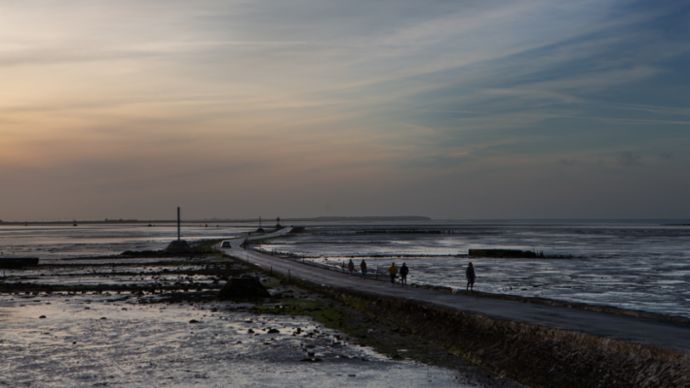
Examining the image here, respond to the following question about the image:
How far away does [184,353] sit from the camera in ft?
→ 87.3

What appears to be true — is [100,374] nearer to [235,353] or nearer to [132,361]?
[132,361]

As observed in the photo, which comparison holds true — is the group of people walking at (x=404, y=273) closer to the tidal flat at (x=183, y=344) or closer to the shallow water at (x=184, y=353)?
the tidal flat at (x=183, y=344)

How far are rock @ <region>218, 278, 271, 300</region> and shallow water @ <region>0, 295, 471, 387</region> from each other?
6.06 meters

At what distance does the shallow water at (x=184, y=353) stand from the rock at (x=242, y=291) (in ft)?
19.9

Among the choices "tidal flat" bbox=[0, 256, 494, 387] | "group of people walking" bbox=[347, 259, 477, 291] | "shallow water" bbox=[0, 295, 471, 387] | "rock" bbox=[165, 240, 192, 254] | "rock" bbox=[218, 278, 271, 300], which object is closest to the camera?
"shallow water" bbox=[0, 295, 471, 387]

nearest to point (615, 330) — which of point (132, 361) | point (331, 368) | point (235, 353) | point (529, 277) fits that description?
point (331, 368)

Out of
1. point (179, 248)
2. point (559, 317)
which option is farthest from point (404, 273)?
point (179, 248)

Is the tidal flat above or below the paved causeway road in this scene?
below

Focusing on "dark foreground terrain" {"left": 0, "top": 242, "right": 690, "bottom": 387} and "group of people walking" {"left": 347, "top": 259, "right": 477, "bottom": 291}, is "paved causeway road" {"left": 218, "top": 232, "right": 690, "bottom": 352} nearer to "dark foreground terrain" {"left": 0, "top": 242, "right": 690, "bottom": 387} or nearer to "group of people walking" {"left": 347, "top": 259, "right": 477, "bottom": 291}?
"group of people walking" {"left": 347, "top": 259, "right": 477, "bottom": 291}

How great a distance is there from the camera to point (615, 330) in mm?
23750

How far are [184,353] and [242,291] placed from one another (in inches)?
707

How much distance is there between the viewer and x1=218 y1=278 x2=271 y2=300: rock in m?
44.4

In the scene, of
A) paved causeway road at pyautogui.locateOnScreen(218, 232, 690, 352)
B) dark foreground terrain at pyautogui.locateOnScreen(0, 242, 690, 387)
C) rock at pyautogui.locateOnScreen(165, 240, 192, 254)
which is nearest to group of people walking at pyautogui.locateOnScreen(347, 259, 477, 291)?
paved causeway road at pyautogui.locateOnScreen(218, 232, 690, 352)

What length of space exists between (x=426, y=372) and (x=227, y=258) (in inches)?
2660
